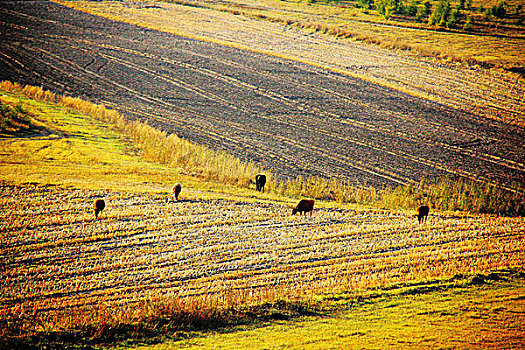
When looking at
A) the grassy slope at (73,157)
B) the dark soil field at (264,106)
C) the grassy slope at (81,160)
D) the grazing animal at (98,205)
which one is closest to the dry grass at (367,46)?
the dark soil field at (264,106)

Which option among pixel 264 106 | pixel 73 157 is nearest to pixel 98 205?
pixel 73 157

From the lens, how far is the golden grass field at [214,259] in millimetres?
11852

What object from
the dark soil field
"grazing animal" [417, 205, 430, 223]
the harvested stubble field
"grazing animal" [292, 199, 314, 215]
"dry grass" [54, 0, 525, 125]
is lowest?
the harvested stubble field

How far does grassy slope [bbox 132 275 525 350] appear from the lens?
1069 cm

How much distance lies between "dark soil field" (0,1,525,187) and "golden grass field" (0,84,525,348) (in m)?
8.64

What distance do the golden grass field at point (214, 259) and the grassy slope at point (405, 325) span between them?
2.5 inches

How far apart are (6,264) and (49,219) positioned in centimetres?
399

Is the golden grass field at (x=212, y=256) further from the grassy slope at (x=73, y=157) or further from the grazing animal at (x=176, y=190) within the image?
the grazing animal at (x=176, y=190)

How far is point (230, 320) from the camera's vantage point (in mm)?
12180

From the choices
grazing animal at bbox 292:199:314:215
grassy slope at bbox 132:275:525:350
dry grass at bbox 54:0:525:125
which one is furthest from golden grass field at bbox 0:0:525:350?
dry grass at bbox 54:0:525:125

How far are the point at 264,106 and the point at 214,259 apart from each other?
2798 centimetres

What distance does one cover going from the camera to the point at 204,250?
1714 cm

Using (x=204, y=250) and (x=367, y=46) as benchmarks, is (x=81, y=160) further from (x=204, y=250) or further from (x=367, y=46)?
(x=367, y=46)

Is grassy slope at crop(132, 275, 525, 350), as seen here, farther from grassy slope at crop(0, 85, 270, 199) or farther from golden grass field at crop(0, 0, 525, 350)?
grassy slope at crop(0, 85, 270, 199)
